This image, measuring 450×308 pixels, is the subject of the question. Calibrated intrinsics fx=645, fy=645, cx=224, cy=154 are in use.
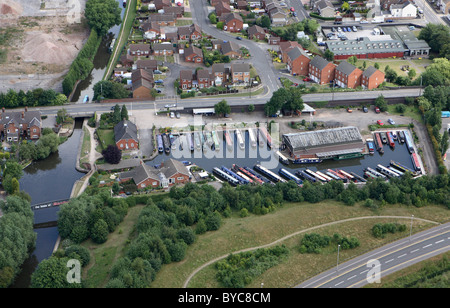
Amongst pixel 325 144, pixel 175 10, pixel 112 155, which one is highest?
pixel 112 155

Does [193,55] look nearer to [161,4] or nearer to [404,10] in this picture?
[161,4]

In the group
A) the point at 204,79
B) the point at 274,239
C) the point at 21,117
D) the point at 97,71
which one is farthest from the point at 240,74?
the point at 274,239

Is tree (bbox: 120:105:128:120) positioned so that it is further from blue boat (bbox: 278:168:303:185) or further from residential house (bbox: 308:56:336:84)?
residential house (bbox: 308:56:336:84)

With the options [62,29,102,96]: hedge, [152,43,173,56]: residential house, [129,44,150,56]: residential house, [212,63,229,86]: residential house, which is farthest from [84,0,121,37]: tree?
[212,63,229,86]: residential house

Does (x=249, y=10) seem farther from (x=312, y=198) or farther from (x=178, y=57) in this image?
(x=312, y=198)

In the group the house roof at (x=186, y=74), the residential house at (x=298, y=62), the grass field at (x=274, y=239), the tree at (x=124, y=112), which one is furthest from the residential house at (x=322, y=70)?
the grass field at (x=274, y=239)

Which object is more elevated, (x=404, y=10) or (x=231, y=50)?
Result: (x=231, y=50)

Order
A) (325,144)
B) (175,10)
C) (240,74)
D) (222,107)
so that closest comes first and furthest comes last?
(325,144)
(222,107)
(240,74)
(175,10)

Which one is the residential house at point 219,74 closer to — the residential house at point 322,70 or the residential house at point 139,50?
the residential house at point 322,70
